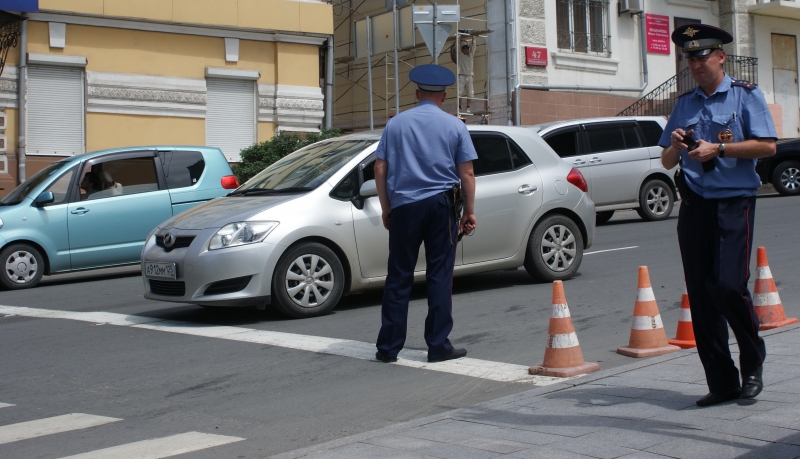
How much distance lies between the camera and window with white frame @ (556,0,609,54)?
26266 mm

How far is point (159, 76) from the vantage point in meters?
20.6

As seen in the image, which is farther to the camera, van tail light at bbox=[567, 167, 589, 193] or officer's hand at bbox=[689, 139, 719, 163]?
van tail light at bbox=[567, 167, 589, 193]

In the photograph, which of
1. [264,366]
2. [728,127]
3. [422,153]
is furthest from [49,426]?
[728,127]

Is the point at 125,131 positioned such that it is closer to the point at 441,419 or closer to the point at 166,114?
the point at 166,114

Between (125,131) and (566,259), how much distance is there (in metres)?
12.5

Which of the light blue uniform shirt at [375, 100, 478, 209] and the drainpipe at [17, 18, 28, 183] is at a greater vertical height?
the drainpipe at [17, 18, 28, 183]

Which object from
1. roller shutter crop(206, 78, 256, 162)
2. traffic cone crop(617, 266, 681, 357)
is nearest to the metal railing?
roller shutter crop(206, 78, 256, 162)

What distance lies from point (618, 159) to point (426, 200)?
11.1 m

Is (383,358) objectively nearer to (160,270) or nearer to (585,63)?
(160,270)

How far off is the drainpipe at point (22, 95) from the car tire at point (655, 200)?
1131 cm

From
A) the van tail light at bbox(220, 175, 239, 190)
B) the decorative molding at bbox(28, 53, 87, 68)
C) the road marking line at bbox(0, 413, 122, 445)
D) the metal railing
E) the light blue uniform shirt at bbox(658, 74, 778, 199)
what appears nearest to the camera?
the light blue uniform shirt at bbox(658, 74, 778, 199)

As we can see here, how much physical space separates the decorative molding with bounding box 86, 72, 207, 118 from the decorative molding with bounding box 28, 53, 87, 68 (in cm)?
30

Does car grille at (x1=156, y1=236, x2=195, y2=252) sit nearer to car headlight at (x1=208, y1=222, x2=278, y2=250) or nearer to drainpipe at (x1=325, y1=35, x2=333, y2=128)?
car headlight at (x1=208, y1=222, x2=278, y2=250)

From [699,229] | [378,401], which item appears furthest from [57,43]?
[699,229]
